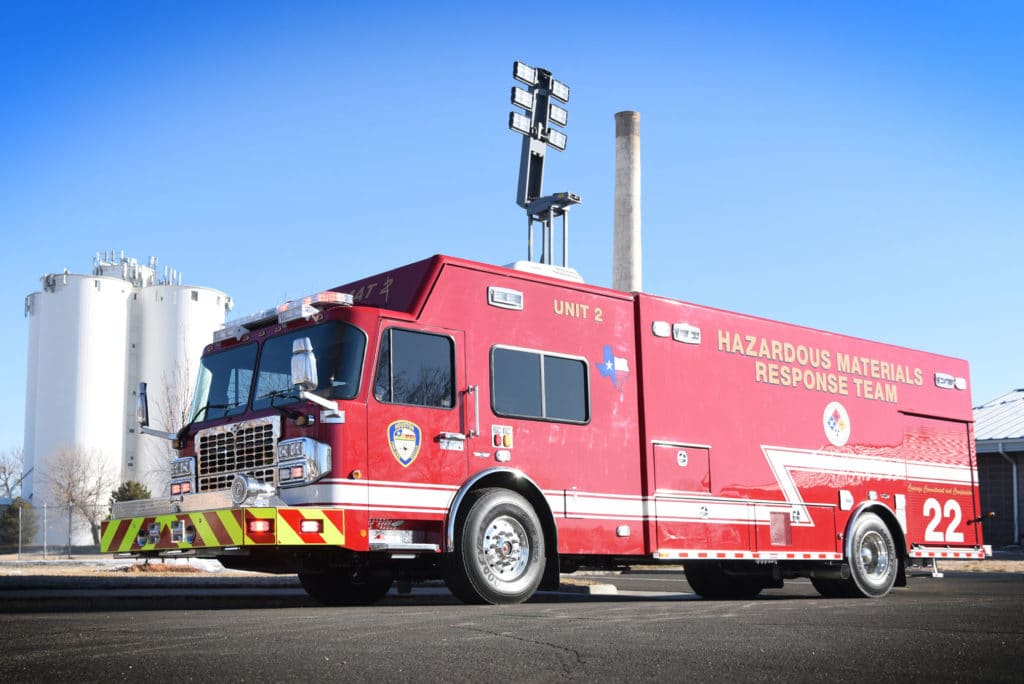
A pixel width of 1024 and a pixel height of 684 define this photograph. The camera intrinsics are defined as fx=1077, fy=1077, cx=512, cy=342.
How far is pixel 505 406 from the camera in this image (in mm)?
10391

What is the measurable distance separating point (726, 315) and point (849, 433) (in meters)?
2.57

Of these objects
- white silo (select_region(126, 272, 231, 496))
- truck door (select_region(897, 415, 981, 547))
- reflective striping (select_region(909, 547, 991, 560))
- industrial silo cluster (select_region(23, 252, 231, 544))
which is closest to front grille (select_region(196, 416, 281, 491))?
truck door (select_region(897, 415, 981, 547))

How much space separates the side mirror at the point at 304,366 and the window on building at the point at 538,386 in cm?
203

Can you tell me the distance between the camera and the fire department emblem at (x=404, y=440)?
955cm

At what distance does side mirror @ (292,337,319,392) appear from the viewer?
8.88 metres

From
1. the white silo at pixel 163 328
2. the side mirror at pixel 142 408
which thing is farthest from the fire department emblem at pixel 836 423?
the white silo at pixel 163 328

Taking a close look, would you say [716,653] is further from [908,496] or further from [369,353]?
[908,496]

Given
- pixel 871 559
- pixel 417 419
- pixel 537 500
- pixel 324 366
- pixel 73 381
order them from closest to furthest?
pixel 324 366 → pixel 417 419 → pixel 537 500 → pixel 871 559 → pixel 73 381

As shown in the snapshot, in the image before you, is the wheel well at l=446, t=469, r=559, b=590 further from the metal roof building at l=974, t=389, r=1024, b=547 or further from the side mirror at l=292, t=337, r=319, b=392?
the metal roof building at l=974, t=389, r=1024, b=547

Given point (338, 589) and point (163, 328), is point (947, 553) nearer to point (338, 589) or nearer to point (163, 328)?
point (338, 589)

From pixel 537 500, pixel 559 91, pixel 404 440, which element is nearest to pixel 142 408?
pixel 404 440

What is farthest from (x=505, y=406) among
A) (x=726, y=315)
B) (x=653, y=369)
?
(x=726, y=315)

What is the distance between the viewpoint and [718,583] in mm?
14023

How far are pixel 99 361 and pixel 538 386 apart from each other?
6534 centimetres
